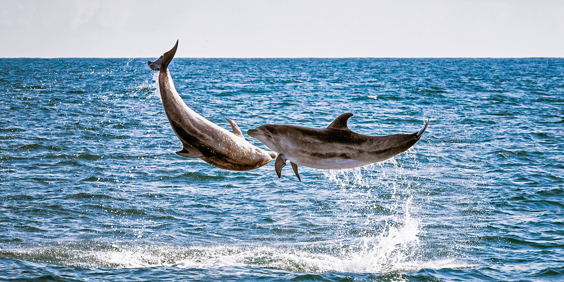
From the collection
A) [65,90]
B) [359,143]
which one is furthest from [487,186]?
[65,90]

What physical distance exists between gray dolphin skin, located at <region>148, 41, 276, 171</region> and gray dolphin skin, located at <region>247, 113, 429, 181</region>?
291 mm

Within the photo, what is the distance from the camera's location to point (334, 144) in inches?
234

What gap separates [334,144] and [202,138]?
4.20ft

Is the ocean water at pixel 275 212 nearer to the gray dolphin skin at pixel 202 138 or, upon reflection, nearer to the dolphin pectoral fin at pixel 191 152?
the gray dolphin skin at pixel 202 138

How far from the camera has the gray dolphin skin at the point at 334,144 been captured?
5.89 meters

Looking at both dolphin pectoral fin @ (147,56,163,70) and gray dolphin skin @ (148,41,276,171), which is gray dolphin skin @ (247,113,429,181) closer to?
gray dolphin skin @ (148,41,276,171)

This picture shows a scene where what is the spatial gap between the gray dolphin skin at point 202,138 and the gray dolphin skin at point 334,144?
0.95 feet

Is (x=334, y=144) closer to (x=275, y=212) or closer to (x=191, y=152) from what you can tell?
(x=191, y=152)

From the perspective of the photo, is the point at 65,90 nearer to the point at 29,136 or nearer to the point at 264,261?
the point at 29,136

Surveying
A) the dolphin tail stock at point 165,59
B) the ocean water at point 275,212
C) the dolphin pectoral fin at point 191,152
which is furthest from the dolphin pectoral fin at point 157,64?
the dolphin pectoral fin at point 191,152

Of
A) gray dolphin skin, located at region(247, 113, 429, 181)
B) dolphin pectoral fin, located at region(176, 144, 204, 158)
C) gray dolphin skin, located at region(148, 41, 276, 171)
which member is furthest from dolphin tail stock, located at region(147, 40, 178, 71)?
gray dolphin skin, located at region(247, 113, 429, 181)

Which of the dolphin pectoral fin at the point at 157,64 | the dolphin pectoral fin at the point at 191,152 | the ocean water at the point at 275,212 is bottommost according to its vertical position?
the ocean water at the point at 275,212

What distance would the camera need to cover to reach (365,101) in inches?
2387

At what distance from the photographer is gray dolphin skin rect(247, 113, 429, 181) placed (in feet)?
19.3
